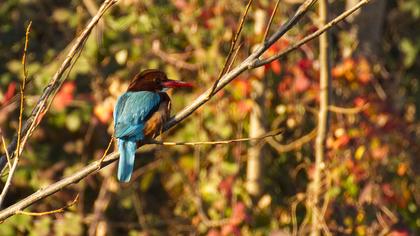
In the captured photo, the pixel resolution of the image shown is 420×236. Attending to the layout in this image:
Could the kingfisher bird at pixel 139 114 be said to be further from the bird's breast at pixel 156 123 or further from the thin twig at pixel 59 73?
the thin twig at pixel 59 73

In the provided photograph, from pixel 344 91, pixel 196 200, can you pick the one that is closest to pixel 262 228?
pixel 196 200

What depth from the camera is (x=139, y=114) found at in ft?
13.4

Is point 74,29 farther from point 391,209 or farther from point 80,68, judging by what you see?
point 391,209

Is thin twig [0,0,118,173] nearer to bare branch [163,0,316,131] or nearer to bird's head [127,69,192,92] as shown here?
bare branch [163,0,316,131]

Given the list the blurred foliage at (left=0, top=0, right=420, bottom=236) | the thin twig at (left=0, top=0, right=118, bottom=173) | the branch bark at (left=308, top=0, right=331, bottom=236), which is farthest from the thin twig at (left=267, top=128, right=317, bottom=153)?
Result: the thin twig at (left=0, top=0, right=118, bottom=173)

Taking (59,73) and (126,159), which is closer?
(59,73)

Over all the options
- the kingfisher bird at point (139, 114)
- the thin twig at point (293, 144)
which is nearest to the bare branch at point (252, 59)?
the kingfisher bird at point (139, 114)

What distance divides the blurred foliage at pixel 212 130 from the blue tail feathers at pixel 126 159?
2.15 metres

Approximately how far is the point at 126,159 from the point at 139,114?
29cm

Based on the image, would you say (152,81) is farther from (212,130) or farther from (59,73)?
(212,130)

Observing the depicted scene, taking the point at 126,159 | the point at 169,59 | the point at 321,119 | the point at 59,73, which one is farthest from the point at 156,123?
the point at 169,59

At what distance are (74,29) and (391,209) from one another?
2.78 m

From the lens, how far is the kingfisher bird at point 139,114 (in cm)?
388

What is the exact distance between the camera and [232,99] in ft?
21.5
